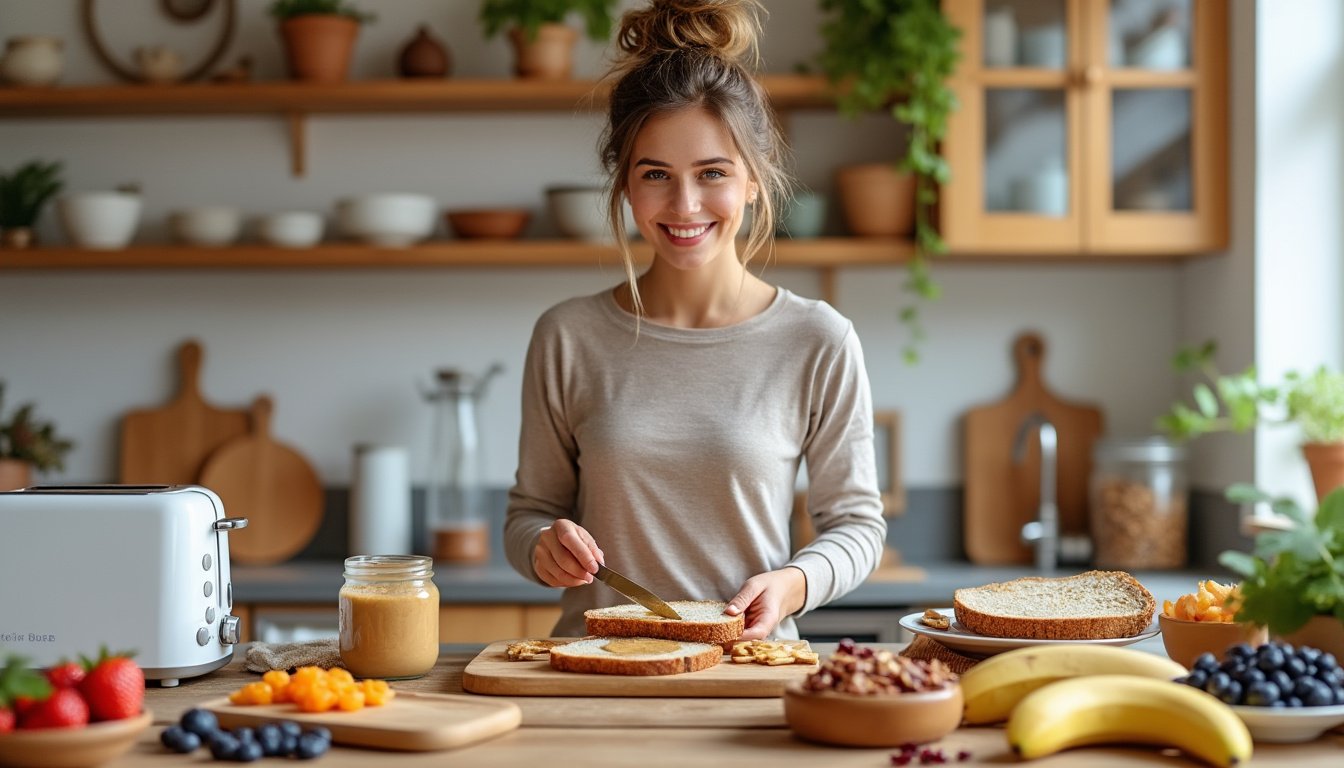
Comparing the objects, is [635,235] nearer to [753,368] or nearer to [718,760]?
[753,368]

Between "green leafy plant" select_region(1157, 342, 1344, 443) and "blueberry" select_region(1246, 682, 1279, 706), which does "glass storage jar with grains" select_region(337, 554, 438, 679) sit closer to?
"blueberry" select_region(1246, 682, 1279, 706)

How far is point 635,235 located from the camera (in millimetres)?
3455

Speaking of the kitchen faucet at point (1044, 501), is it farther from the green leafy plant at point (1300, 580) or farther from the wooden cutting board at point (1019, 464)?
the green leafy plant at point (1300, 580)

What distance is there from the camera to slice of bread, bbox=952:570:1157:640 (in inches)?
61.6

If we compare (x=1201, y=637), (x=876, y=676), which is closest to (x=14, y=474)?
(x=876, y=676)

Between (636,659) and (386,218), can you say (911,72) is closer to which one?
(386,218)

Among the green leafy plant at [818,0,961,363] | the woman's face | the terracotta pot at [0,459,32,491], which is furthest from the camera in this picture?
the terracotta pot at [0,459,32,491]

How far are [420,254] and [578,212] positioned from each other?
0.41m

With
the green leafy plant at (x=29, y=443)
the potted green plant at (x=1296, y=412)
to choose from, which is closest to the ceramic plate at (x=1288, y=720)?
the potted green plant at (x=1296, y=412)

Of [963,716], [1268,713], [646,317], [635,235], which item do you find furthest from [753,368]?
[635,235]

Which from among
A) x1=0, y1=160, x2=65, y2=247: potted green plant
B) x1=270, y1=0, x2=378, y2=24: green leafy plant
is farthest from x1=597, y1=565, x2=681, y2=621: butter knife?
x1=0, y1=160, x2=65, y2=247: potted green plant

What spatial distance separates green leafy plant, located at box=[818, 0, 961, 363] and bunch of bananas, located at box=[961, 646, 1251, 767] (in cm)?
202

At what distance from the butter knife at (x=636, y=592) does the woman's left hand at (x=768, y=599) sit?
0.08m

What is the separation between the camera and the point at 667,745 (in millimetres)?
1280
